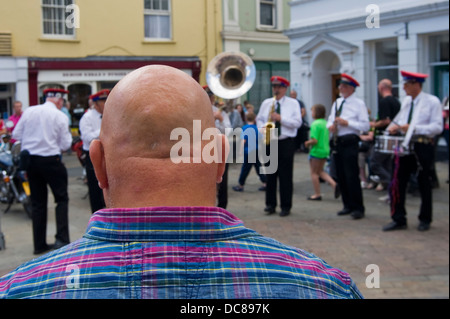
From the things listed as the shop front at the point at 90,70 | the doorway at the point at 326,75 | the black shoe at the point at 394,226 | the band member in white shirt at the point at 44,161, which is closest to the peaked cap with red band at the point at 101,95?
the shop front at the point at 90,70

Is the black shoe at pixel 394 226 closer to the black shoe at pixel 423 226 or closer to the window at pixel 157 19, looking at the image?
the black shoe at pixel 423 226

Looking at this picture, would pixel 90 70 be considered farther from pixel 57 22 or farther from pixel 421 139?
pixel 421 139

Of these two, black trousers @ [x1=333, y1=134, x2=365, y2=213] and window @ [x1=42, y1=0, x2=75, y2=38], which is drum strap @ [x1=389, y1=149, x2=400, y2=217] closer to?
black trousers @ [x1=333, y1=134, x2=365, y2=213]

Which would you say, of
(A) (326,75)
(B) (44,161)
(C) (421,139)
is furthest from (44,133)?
(C) (421,139)

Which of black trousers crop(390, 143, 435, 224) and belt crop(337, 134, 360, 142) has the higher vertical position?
belt crop(337, 134, 360, 142)

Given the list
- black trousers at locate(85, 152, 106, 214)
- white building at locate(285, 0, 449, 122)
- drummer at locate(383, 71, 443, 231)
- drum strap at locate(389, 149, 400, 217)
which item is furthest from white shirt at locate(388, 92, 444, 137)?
black trousers at locate(85, 152, 106, 214)

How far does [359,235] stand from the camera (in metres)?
6.19

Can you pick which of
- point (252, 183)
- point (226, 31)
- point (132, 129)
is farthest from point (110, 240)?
point (252, 183)

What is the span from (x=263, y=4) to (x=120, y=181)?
71 centimetres

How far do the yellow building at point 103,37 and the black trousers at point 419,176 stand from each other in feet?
16.2

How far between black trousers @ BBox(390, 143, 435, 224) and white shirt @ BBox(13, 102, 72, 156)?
365 centimetres

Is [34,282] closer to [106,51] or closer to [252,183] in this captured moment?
[106,51]

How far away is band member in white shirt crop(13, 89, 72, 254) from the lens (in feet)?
14.9

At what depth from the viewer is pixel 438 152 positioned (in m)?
11.4
